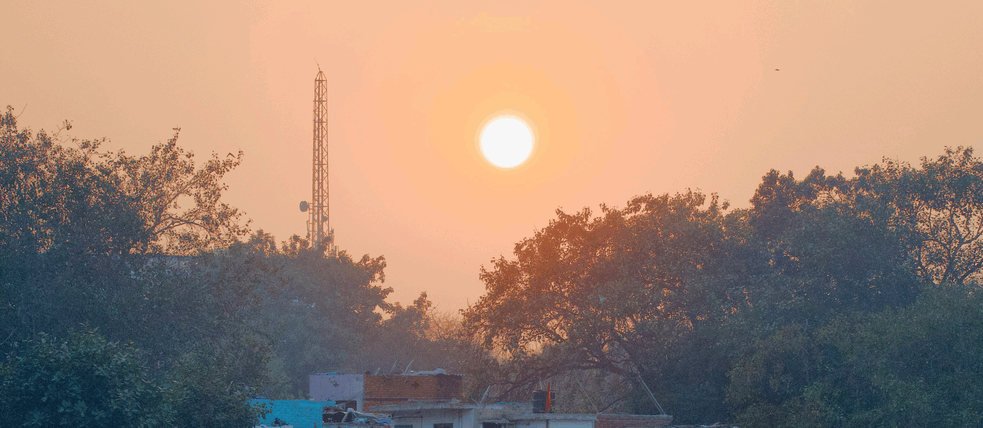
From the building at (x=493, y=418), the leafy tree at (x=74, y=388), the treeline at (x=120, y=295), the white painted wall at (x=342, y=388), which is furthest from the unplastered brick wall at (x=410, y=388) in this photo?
the leafy tree at (x=74, y=388)

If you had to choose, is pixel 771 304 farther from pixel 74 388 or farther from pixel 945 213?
pixel 74 388

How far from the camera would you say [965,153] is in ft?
98.2

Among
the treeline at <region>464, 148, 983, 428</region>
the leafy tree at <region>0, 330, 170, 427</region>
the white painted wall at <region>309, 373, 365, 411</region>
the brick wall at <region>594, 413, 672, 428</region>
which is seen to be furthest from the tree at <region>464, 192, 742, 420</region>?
the leafy tree at <region>0, 330, 170, 427</region>

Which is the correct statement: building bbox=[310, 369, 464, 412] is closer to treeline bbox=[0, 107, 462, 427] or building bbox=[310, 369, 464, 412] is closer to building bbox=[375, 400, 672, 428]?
building bbox=[375, 400, 672, 428]

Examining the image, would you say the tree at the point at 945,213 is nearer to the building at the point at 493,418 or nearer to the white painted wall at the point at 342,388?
the building at the point at 493,418

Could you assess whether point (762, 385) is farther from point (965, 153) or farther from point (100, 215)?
point (100, 215)

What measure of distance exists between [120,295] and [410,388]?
1490cm

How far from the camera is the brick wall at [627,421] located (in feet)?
92.7

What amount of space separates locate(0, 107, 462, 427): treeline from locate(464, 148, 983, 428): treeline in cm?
1322

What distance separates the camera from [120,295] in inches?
919

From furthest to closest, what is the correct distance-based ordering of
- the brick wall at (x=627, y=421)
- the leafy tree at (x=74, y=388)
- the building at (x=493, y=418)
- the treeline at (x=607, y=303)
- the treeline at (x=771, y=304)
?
the brick wall at (x=627, y=421), the building at (x=493, y=418), the treeline at (x=771, y=304), the treeline at (x=607, y=303), the leafy tree at (x=74, y=388)

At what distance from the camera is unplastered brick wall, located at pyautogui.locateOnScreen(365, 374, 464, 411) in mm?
34188

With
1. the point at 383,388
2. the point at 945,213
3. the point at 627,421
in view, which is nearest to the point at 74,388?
the point at 627,421

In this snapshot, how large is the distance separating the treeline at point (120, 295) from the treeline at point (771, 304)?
13.2 meters
